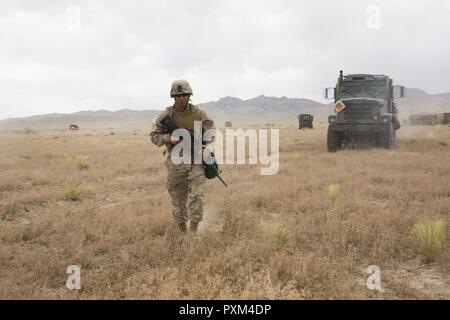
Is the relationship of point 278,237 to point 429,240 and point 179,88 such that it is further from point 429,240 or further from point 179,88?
point 179,88

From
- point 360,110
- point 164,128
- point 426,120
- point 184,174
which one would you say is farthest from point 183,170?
point 426,120

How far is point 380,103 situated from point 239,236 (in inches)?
465

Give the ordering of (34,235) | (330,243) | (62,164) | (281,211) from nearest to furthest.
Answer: (330,243), (34,235), (281,211), (62,164)

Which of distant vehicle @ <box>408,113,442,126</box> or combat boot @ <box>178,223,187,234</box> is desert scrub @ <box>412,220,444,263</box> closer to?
combat boot @ <box>178,223,187,234</box>

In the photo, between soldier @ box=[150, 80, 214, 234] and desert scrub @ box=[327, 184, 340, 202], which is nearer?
soldier @ box=[150, 80, 214, 234]

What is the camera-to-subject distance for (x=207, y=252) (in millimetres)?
5066

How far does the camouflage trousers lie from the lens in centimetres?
578

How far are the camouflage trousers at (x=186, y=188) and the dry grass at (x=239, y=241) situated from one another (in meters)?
0.33

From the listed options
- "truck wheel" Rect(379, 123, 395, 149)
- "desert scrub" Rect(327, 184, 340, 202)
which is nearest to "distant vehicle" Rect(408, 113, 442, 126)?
"truck wheel" Rect(379, 123, 395, 149)

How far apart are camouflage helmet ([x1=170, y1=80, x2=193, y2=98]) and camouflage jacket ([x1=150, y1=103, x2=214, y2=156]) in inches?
12.2

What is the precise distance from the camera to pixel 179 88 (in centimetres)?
557

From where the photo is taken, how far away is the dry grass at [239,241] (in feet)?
13.6
